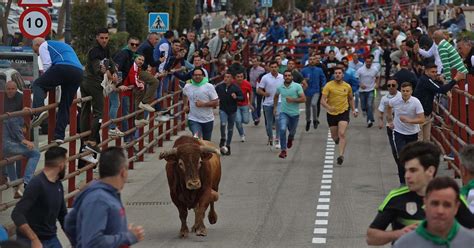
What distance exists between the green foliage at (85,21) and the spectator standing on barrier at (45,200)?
31.6m

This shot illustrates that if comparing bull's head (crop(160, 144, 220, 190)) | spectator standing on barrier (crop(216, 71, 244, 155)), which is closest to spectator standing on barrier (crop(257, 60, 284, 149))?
spectator standing on barrier (crop(216, 71, 244, 155))

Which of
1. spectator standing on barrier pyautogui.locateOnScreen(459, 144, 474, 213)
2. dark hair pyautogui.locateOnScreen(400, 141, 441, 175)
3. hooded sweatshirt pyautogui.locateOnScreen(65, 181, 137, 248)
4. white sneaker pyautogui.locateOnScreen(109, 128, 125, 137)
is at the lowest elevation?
white sneaker pyautogui.locateOnScreen(109, 128, 125, 137)

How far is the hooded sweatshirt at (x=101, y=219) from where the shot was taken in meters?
9.38

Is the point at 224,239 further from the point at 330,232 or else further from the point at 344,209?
the point at 344,209

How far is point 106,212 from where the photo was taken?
941 centimetres

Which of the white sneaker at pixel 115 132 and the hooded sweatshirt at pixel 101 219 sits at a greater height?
the hooded sweatshirt at pixel 101 219

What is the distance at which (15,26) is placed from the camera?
54.7 meters

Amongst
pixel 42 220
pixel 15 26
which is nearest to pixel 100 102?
pixel 42 220

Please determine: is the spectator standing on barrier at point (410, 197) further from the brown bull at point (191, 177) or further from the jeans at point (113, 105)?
the jeans at point (113, 105)

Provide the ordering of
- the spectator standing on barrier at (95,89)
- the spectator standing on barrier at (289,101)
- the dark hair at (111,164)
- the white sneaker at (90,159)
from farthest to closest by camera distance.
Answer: the spectator standing on barrier at (289,101) < the spectator standing on barrier at (95,89) < the white sneaker at (90,159) < the dark hair at (111,164)

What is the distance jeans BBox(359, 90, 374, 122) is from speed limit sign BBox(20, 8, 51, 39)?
50.7ft

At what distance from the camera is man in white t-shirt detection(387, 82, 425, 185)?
2075 cm

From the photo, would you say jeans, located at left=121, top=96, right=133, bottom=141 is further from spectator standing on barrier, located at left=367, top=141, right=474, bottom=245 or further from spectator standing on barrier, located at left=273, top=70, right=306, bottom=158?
spectator standing on barrier, located at left=367, top=141, right=474, bottom=245

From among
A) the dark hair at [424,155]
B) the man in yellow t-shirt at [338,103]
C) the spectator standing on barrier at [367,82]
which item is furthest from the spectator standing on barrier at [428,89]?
the dark hair at [424,155]
